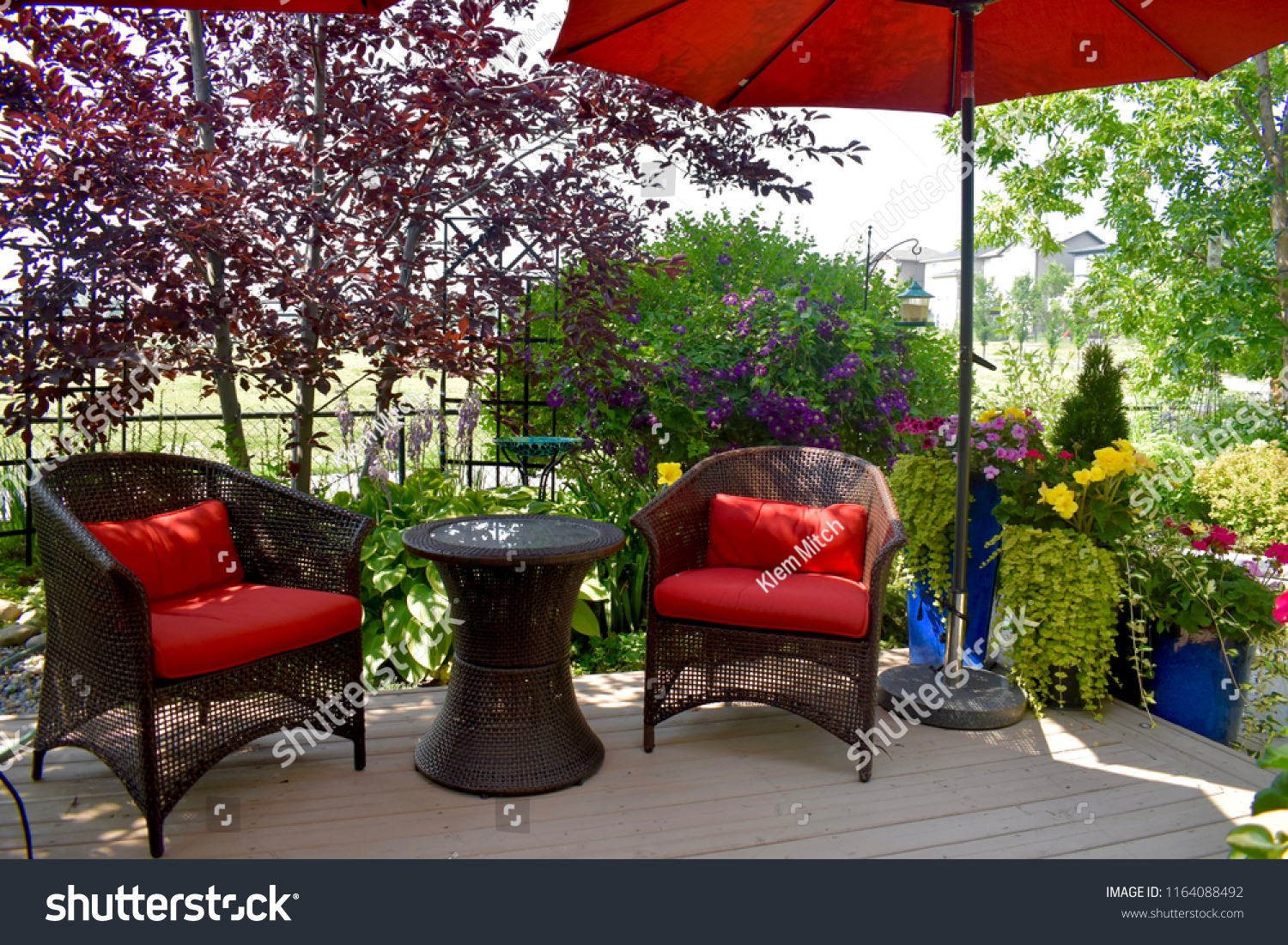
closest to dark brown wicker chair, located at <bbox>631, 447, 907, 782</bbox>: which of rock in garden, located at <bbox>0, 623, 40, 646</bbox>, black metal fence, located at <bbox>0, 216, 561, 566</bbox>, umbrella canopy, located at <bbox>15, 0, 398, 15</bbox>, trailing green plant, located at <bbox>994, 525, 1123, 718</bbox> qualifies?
trailing green plant, located at <bbox>994, 525, 1123, 718</bbox>

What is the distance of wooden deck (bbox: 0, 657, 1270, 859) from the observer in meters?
2.08

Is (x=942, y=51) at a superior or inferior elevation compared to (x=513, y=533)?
superior

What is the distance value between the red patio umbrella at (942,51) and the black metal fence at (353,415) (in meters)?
1.00

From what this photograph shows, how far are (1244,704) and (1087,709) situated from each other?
466 mm

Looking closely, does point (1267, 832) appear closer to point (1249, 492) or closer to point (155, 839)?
point (155, 839)

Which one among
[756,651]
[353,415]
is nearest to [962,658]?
[756,651]

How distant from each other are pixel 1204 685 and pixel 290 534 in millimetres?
2918

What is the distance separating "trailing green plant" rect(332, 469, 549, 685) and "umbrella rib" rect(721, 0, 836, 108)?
1776mm

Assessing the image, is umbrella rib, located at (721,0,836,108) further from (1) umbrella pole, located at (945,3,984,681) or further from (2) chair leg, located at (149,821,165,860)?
(2) chair leg, located at (149,821,165,860)

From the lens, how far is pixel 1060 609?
9.18 ft

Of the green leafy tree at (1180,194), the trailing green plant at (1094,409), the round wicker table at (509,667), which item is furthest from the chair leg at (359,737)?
the green leafy tree at (1180,194)

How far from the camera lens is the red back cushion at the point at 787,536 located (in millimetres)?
2834
